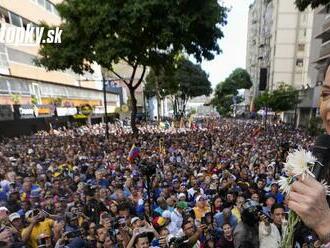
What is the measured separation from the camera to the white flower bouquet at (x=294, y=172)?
1.29 m

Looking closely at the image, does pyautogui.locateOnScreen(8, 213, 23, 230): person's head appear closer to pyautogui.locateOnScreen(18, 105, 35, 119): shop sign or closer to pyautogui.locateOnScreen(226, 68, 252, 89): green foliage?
pyautogui.locateOnScreen(18, 105, 35, 119): shop sign

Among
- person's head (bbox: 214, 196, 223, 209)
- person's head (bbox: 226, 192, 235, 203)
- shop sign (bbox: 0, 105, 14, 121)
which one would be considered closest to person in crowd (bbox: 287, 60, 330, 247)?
person's head (bbox: 214, 196, 223, 209)

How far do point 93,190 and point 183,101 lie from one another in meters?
56.8

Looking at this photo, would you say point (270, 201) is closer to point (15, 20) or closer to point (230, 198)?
point (230, 198)

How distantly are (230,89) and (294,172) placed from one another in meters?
91.9

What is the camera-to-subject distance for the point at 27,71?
112ft

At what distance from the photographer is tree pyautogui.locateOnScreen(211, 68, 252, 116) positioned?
89.1m

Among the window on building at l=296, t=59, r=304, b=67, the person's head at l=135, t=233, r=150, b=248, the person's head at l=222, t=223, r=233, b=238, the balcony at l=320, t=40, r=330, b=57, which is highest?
the window on building at l=296, t=59, r=304, b=67

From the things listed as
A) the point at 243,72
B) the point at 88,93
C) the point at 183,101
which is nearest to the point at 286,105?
the point at 183,101

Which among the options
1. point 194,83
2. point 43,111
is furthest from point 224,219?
point 194,83

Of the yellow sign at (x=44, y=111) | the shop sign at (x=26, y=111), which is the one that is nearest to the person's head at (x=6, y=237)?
the shop sign at (x=26, y=111)

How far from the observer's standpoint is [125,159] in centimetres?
1533

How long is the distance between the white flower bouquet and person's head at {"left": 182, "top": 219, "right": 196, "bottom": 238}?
15.7 feet

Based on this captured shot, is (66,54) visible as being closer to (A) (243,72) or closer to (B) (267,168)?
(B) (267,168)
